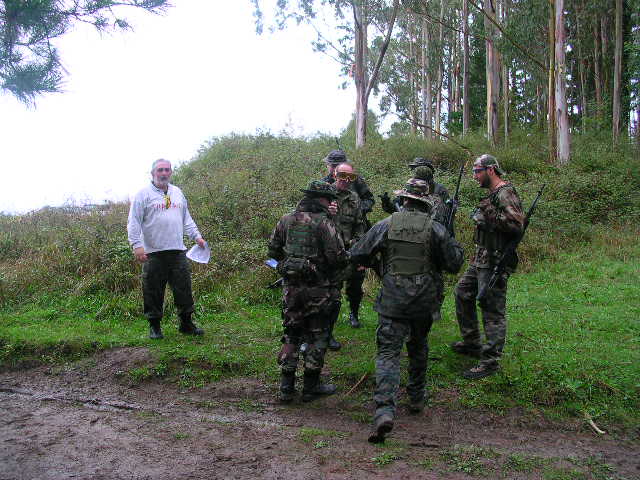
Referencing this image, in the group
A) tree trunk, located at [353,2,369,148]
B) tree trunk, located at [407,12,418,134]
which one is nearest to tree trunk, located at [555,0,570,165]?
tree trunk, located at [353,2,369,148]

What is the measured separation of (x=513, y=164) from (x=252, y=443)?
49.6 feet

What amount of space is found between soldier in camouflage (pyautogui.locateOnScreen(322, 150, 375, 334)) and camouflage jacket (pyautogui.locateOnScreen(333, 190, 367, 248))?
126 mm

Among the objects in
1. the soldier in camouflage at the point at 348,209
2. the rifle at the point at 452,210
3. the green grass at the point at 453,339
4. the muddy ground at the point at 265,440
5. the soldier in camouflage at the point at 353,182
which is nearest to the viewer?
the muddy ground at the point at 265,440

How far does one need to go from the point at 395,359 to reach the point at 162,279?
3.32 m

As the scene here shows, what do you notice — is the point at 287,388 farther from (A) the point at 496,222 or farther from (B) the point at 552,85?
(B) the point at 552,85

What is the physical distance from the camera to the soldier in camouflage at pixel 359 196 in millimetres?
6598

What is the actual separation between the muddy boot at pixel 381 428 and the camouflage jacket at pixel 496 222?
A: 193cm

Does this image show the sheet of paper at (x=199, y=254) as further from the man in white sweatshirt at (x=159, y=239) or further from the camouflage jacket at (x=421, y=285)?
the camouflage jacket at (x=421, y=285)

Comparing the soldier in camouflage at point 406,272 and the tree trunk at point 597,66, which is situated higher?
the tree trunk at point 597,66

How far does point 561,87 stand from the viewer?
17.4m

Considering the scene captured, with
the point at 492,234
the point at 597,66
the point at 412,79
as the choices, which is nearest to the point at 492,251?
the point at 492,234

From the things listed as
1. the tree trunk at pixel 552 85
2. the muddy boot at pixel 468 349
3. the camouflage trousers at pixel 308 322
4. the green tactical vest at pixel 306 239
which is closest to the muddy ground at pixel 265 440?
the camouflage trousers at pixel 308 322

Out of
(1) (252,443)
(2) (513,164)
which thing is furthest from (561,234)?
(1) (252,443)

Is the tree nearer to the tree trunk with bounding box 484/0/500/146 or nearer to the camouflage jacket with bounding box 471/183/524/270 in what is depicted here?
the camouflage jacket with bounding box 471/183/524/270
